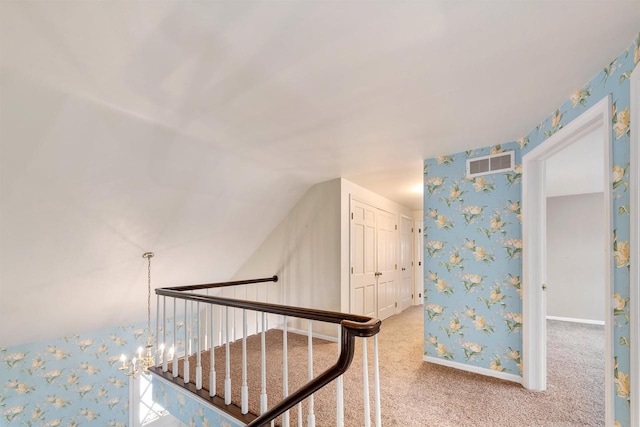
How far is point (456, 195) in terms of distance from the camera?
3018 millimetres

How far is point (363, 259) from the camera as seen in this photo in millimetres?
4371

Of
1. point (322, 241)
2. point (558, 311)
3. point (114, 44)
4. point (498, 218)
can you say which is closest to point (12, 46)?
point (114, 44)

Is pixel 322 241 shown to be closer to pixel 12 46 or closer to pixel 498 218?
pixel 498 218

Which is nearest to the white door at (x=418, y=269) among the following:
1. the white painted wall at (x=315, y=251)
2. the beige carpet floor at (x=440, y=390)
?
the white painted wall at (x=315, y=251)

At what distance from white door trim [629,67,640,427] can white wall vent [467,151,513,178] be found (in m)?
1.43

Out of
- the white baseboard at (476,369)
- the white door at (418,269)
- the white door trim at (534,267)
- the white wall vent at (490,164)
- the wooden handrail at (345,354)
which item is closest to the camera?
the wooden handrail at (345,354)

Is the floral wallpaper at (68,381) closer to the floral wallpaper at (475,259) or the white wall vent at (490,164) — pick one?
the floral wallpaper at (475,259)

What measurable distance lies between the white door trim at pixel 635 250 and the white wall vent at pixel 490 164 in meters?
1.43

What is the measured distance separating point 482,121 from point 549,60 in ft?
2.48

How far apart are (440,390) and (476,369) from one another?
1.85 ft

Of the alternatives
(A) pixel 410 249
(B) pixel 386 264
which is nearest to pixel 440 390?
(B) pixel 386 264

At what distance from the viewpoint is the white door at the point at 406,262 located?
5.93m

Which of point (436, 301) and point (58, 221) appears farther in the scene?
point (436, 301)

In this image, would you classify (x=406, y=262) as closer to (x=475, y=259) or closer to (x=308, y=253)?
(x=308, y=253)
